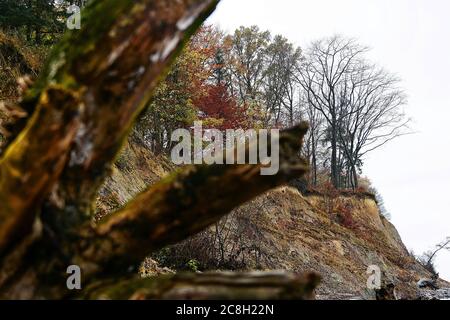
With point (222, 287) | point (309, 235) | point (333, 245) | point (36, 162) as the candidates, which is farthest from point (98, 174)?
point (333, 245)

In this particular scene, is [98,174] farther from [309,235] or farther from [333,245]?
[333,245]

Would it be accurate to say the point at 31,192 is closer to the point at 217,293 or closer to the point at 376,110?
the point at 217,293

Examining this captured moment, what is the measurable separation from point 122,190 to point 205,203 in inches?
Result: 429

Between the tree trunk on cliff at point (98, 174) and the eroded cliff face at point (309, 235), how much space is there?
7773 mm

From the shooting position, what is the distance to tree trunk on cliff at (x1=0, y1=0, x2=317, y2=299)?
5.74 feet

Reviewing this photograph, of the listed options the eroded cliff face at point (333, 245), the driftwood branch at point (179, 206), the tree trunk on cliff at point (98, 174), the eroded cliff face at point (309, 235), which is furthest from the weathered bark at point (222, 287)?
the eroded cliff face at point (333, 245)

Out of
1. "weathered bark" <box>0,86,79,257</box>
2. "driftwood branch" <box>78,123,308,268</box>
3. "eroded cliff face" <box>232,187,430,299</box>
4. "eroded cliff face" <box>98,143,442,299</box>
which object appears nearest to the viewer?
"weathered bark" <box>0,86,79,257</box>

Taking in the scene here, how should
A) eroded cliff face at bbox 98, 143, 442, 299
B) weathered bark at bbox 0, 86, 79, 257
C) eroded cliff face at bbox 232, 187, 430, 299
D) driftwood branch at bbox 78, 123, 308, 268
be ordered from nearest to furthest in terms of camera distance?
weathered bark at bbox 0, 86, 79, 257
driftwood branch at bbox 78, 123, 308, 268
eroded cliff face at bbox 98, 143, 442, 299
eroded cliff face at bbox 232, 187, 430, 299

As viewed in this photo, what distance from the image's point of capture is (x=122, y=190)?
12.4 meters

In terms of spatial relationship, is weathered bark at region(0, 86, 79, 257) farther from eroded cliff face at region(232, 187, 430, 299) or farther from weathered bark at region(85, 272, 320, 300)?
eroded cliff face at region(232, 187, 430, 299)

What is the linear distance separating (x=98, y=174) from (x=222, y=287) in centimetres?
73

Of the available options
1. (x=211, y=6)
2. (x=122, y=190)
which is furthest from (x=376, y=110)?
(x=211, y=6)

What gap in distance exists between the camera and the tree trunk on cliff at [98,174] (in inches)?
68.8

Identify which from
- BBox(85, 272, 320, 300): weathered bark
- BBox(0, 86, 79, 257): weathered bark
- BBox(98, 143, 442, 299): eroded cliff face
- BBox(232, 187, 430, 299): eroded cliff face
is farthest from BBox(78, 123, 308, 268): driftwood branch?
BBox(232, 187, 430, 299): eroded cliff face
